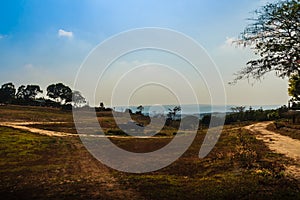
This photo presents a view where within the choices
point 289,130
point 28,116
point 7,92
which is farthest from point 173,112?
point 7,92

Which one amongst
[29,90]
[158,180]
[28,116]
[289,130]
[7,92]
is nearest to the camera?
[158,180]

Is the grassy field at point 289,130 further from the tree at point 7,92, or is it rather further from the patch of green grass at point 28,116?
the tree at point 7,92

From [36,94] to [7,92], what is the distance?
12951 millimetres

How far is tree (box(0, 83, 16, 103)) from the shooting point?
81.7m

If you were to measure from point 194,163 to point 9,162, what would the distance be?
973cm

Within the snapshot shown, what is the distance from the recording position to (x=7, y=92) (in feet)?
294

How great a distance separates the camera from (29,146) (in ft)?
70.1

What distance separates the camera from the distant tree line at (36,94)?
3209 inches

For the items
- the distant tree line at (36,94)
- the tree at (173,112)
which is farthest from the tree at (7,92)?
the tree at (173,112)

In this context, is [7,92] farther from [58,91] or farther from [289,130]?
[289,130]

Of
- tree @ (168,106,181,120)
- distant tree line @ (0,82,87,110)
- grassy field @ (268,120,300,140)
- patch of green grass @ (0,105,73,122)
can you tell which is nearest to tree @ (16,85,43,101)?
distant tree line @ (0,82,87,110)

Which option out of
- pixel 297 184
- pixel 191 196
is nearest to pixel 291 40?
pixel 297 184

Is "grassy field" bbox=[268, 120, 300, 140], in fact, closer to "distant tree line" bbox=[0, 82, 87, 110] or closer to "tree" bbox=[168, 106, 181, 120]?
"tree" bbox=[168, 106, 181, 120]

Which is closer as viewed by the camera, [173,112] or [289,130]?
[289,130]
